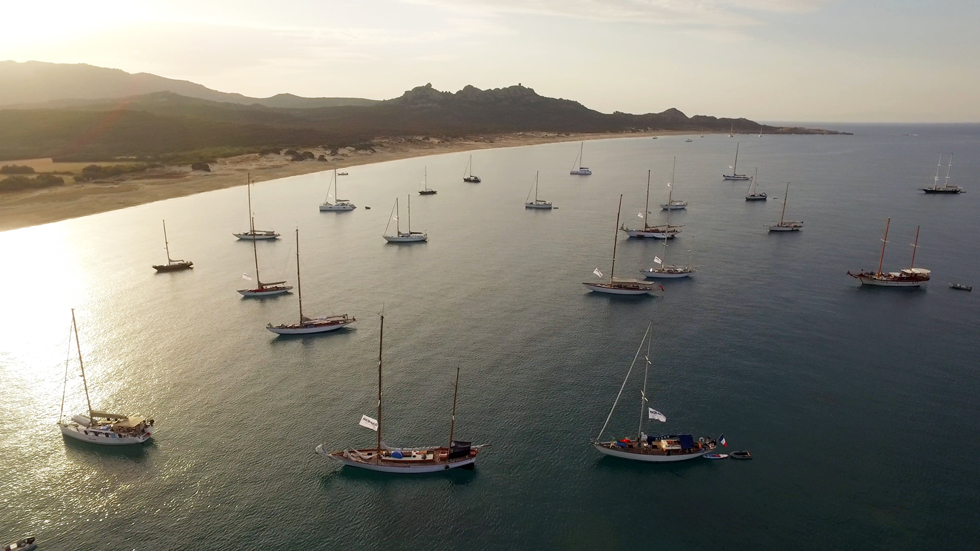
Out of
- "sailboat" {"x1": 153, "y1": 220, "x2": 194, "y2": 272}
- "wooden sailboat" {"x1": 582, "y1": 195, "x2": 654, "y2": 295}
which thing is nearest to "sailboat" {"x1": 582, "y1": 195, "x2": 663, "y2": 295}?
"wooden sailboat" {"x1": 582, "y1": 195, "x2": 654, "y2": 295}

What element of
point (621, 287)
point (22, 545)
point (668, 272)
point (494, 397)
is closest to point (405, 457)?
point (494, 397)

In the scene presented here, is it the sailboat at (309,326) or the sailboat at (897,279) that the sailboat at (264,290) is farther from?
the sailboat at (897,279)

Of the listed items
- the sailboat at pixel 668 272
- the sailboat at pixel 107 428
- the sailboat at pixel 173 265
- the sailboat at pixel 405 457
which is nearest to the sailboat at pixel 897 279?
the sailboat at pixel 668 272

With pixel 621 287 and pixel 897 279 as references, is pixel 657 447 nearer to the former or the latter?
pixel 621 287

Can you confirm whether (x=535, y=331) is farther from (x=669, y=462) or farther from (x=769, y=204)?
(x=769, y=204)

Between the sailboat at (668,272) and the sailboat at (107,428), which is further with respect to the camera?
the sailboat at (668,272)

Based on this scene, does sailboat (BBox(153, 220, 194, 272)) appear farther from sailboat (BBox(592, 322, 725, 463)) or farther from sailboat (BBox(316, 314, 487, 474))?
sailboat (BBox(592, 322, 725, 463))

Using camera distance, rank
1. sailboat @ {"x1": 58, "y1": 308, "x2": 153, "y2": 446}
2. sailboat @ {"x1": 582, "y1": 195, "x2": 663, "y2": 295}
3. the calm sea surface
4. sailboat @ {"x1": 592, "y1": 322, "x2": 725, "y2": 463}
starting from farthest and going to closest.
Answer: sailboat @ {"x1": 582, "y1": 195, "x2": 663, "y2": 295} → sailboat @ {"x1": 58, "y1": 308, "x2": 153, "y2": 446} → sailboat @ {"x1": 592, "y1": 322, "x2": 725, "y2": 463} → the calm sea surface
